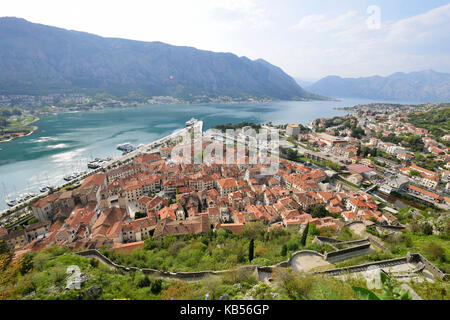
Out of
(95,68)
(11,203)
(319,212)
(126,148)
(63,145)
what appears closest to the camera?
(319,212)

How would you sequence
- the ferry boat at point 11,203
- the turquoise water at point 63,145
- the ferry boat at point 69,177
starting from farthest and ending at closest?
1. the turquoise water at point 63,145
2. the ferry boat at point 69,177
3. the ferry boat at point 11,203

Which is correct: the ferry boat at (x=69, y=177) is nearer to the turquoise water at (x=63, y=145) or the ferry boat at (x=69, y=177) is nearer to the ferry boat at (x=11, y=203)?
the turquoise water at (x=63, y=145)

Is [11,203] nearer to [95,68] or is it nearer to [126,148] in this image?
[126,148]

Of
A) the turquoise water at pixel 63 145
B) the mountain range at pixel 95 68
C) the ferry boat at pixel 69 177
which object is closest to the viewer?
the ferry boat at pixel 69 177

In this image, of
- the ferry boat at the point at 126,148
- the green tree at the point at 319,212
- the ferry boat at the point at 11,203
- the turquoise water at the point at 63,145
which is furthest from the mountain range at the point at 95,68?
the green tree at the point at 319,212

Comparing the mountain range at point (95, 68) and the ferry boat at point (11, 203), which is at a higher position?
the mountain range at point (95, 68)

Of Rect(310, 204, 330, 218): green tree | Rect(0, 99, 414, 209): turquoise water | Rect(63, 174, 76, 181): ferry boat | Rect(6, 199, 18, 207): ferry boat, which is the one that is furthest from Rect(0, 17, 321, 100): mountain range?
Rect(310, 204, 330, 218): green tree

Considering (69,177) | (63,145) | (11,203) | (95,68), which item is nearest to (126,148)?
(69,177)
